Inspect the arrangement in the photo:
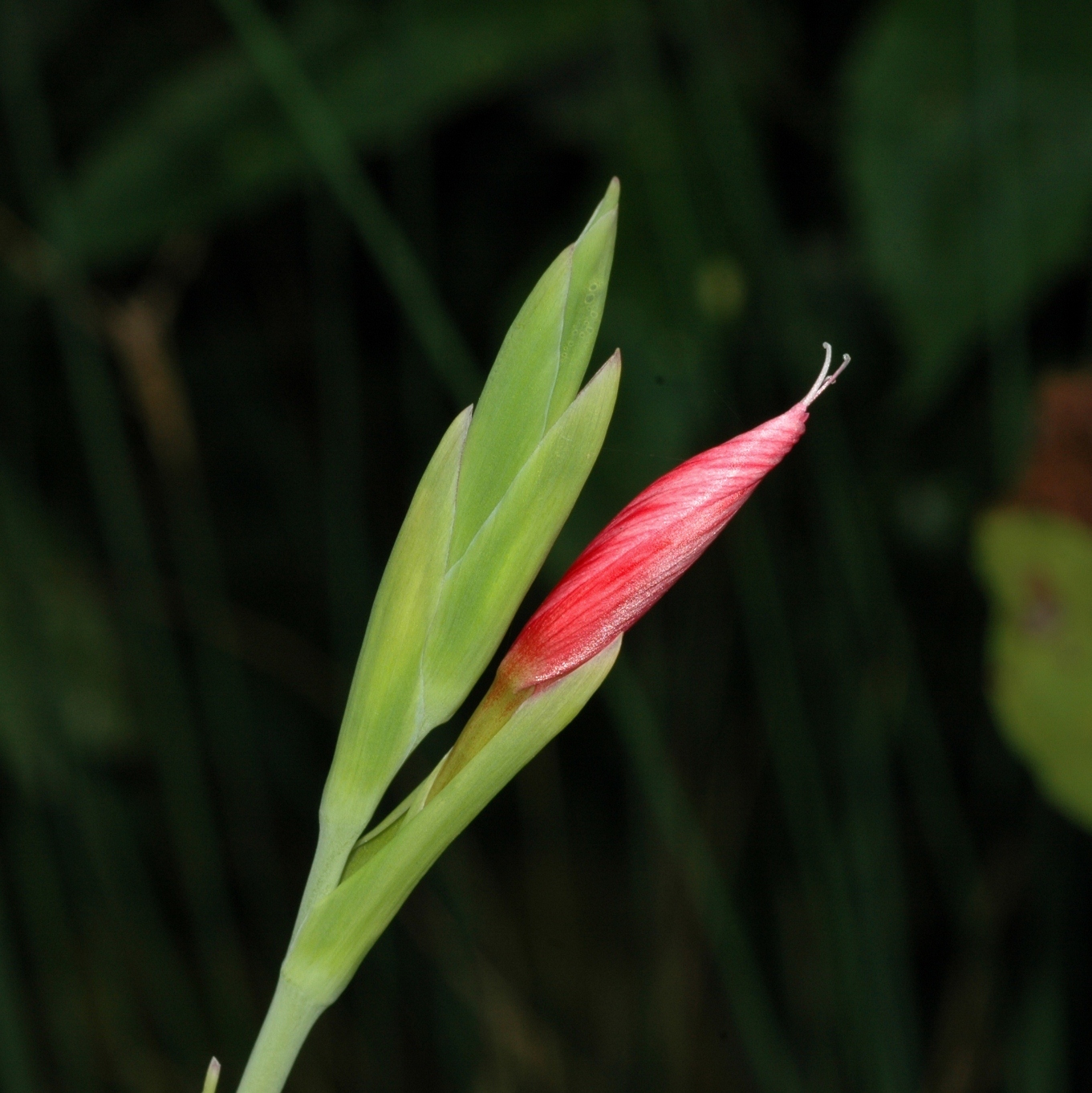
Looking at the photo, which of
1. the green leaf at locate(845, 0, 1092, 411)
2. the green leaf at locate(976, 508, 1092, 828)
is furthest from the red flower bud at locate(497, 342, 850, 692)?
the green leaf at locate(845, 0, 1092, 411)

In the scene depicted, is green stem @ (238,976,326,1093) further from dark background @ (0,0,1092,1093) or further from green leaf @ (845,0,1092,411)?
green leaf @ (845,0,1092,411)

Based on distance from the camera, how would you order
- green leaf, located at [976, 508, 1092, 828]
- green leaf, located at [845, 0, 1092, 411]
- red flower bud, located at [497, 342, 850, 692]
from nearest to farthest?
red flower bud, located at [497, 342, 850, 692] → green leaf, located at [976, 508, 1092, 828] → green leaf, located at [845, 0, 1092, 411]

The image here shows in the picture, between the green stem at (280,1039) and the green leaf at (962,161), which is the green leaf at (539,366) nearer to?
the green stem at (280,1039)

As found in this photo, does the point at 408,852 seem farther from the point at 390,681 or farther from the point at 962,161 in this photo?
the point at 962,161

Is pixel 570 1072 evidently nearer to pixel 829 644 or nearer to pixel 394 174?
pixel 829 644

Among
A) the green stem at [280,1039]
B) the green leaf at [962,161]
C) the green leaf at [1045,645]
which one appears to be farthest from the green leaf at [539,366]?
the green leaf at [962,161]

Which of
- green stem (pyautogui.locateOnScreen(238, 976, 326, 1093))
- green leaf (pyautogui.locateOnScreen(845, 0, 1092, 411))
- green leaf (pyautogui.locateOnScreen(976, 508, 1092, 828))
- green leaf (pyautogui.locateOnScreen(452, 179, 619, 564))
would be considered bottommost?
green leaf (pyautogui.locateOnScreen(976, 508, 1092, 828))

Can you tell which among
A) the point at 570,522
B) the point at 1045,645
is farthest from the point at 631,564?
the point at 570,522
